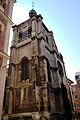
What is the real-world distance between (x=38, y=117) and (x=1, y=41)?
8814 millimetres

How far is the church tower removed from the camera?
13.5 m

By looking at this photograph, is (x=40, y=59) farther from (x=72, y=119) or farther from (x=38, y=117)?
(x=72, y=119)

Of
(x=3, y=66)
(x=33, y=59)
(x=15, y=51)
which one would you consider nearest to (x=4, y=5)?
(x=3, y=66)

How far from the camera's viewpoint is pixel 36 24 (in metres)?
20.8

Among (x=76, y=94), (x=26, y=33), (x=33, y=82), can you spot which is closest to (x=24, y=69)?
(x=33, y=82)

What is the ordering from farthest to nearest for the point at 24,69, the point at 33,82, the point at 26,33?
the point at 26,33 < the point at 24,69 < the point at 33,82

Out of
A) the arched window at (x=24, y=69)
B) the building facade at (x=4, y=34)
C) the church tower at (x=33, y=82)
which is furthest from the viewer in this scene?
the arched window at (x=24, y=69)

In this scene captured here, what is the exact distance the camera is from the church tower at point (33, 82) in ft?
44.3

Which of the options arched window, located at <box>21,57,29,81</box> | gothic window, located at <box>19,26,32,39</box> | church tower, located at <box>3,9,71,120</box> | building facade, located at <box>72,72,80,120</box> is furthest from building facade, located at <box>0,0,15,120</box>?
building facade, located at <box>72,72,80,120</box>

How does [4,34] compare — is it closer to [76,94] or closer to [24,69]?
[24,69]

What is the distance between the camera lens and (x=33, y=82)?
48.4ft

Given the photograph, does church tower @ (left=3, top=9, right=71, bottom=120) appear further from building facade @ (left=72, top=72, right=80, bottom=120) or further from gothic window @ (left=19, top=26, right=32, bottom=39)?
building facade @ (left=72, top=72, right=80, bottom=120)

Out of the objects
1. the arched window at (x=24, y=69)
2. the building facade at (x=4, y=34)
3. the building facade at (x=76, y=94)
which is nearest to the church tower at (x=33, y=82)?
the arched window at (x=24, y=69)

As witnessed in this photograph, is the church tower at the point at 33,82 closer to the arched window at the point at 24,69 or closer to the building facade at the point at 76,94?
the arched window at the point at 24,69
